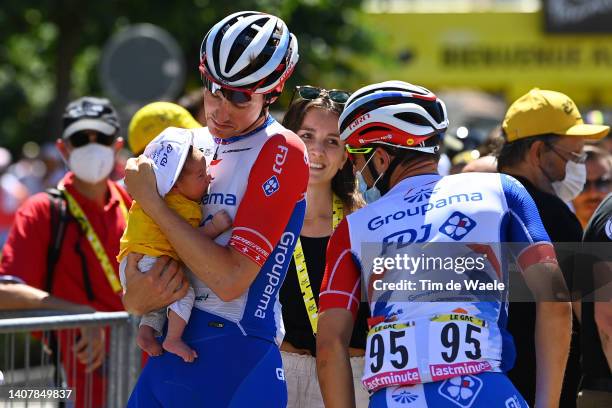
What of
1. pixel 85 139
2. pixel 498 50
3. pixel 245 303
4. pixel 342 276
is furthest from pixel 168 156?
pixel 498 50

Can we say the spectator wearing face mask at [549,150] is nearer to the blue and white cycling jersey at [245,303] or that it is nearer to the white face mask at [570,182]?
the white face mask at [570,182]

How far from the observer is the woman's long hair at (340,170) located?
208 inches

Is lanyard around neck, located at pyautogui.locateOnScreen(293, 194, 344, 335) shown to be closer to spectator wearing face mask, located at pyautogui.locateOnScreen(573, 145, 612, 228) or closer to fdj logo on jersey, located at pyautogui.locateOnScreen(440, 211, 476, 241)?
fdj logo on jersey, located at pyautogui.locateOnScreen(440, 211, 476, 241)

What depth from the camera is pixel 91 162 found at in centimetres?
641

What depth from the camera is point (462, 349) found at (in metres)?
3.50

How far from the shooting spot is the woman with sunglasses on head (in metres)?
5.01

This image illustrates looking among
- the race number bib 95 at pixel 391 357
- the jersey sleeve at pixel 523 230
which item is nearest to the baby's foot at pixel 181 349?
the race number bib 95 at pixel 391 357

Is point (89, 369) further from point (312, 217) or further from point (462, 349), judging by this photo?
point (462, 349)

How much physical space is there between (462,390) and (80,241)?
323 centimetres

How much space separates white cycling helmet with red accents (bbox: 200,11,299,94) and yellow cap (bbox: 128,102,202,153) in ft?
7.86

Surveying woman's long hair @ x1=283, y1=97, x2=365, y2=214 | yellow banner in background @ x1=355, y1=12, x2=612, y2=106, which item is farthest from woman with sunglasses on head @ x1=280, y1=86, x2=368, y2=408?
yellow banner in background @ x1=355, y1=12, x2=612, y2=106

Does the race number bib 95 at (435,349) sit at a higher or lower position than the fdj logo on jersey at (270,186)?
lower

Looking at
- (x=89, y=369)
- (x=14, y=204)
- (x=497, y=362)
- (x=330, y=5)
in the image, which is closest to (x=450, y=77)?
(x=330, y=5)

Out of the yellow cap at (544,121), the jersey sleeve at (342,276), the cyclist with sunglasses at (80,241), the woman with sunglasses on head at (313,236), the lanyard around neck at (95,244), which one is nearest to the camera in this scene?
the jersey sleeve at (342,276)
